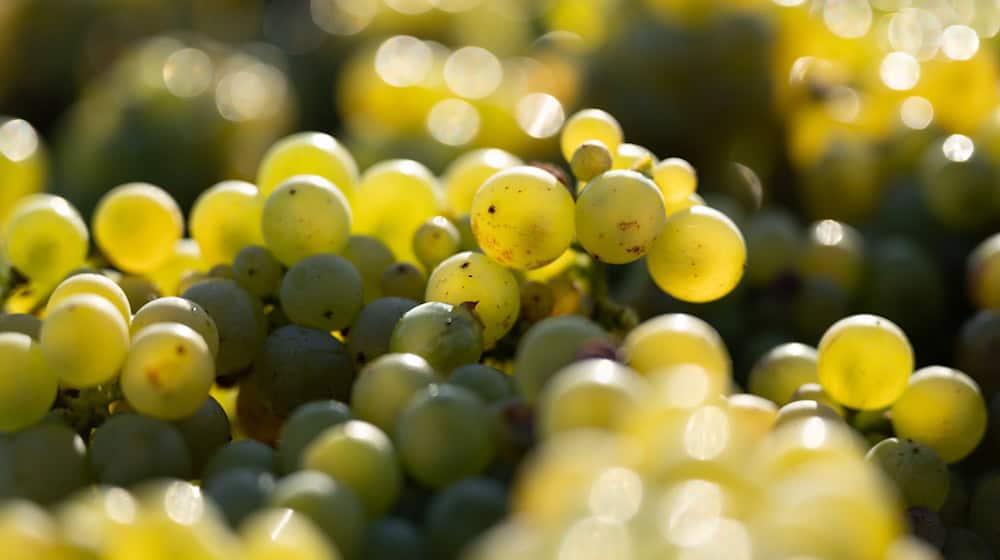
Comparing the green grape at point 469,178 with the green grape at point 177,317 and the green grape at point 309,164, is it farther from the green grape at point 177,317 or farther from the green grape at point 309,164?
the green grape at point 177,317

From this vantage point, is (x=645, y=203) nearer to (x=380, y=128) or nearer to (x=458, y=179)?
(x=458, y=179)

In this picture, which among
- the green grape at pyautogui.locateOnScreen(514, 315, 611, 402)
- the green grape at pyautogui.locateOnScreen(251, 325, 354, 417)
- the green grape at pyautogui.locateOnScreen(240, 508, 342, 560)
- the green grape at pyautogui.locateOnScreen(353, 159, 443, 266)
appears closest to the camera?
the green grape at pyautogui.locateOnScreen(240, 508, 342, 560)

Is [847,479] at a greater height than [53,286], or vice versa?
[847,479]

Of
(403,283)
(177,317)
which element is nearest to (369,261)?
(403,283)

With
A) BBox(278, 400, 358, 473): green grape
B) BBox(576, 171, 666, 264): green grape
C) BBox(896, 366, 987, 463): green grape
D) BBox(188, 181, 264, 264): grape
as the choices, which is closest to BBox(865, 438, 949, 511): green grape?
BBox(896, 366, 987, 463): green grape

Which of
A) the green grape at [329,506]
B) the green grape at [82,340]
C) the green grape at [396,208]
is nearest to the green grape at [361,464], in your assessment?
the green grape at [329,506]

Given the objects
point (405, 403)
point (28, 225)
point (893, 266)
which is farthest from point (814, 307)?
point (28, 225)

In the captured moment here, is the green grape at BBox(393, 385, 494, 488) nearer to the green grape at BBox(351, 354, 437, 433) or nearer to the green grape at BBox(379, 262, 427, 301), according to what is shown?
the green grape at BBox(351, 354, 437, 433)
